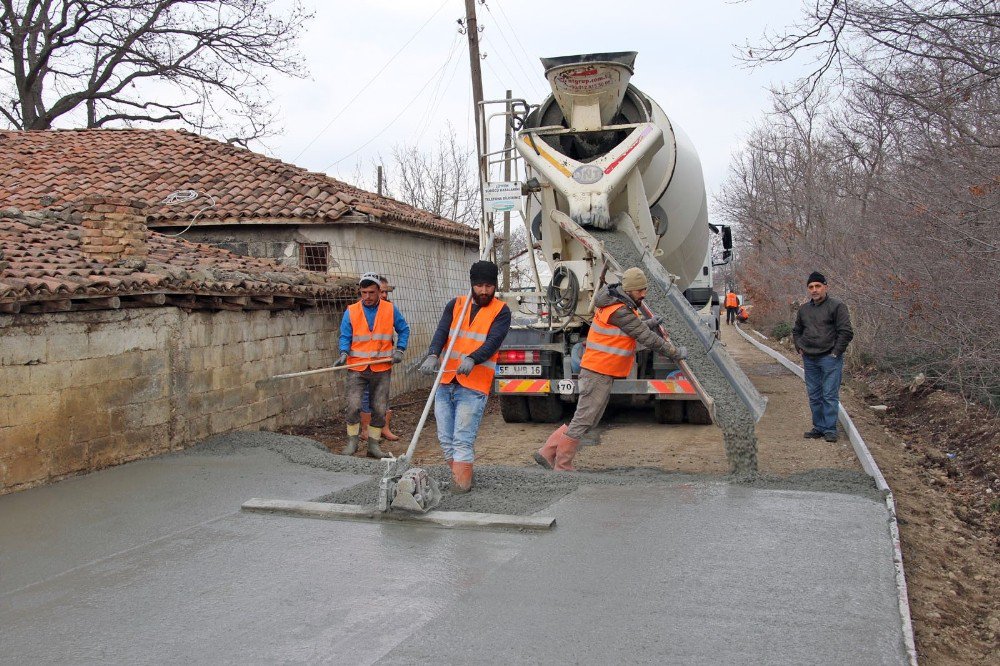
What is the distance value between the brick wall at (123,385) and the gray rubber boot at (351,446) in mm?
1177

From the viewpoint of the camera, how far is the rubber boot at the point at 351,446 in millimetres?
9109

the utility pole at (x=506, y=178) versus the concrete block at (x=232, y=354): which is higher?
the utility pole at (x=506, y=178)

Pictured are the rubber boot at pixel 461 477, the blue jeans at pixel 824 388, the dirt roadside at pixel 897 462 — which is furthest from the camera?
the blue jeans at pixel 824 388

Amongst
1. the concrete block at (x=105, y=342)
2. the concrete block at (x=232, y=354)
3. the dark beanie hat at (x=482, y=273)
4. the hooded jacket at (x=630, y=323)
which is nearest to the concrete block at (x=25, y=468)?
the concrete block at (x=105, y=342)

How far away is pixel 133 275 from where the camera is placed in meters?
7.77

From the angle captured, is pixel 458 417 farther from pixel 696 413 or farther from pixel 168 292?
pixel 696 413

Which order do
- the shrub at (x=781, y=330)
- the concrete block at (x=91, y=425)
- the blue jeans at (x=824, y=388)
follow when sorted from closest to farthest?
the concrete block at (x=91, y=425) < the blue jeans at (x=824, y=388) < the shrub at (x=781, y=330)

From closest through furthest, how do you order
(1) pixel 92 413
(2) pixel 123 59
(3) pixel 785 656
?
(3) pixel 785 656, (1) pixel 92 413, (2) pixel 123 59

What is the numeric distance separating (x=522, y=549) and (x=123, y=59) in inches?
1048

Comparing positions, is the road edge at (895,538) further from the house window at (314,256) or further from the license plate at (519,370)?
the house window at (314,256)

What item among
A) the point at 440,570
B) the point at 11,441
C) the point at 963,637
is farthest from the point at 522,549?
the point at 11,441

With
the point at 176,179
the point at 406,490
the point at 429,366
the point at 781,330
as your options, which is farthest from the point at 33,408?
the point at 781,330

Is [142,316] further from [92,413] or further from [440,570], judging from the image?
[440,570]

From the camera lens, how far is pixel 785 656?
352 centimetres
